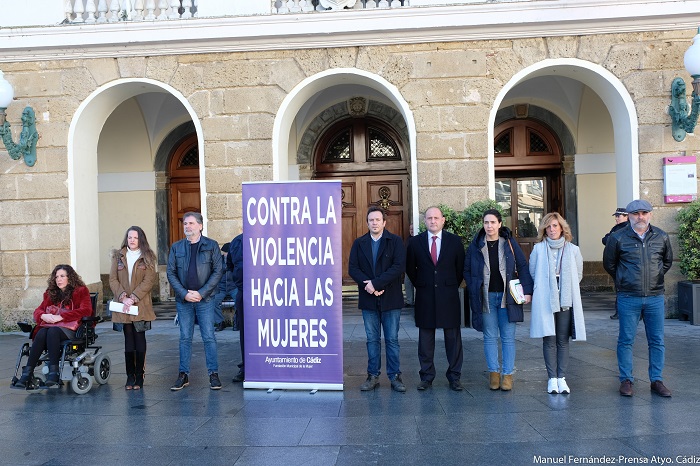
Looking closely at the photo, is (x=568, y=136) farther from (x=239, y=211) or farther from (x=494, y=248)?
(x=494, y=248)

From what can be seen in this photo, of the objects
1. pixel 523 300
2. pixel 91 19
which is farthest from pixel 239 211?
pixel 523 300

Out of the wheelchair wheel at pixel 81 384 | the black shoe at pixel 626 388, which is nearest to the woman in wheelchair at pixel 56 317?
the wheelchair wheel at pixel 81 384

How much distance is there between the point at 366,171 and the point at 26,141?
648 centimetres

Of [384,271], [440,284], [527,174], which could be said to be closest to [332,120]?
[527,174]

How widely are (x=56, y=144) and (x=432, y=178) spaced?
620 centimetres

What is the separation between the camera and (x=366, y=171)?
44.9 ft

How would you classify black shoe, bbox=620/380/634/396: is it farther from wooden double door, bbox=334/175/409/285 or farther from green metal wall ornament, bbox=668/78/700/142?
wooden double door, bbox=334/175/409/285

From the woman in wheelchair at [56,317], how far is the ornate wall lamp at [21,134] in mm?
4603

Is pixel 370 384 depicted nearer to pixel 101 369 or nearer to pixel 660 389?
pixel 660 389

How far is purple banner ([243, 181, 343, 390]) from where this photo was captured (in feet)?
20.6

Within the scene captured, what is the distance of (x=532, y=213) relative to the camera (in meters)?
13.9

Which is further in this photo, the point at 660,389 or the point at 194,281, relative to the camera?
the point at 194,281

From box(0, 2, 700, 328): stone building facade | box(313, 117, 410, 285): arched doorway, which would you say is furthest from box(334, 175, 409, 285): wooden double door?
box(0, 2, 700, 328): stone building facade

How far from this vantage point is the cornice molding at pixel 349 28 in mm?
9742
